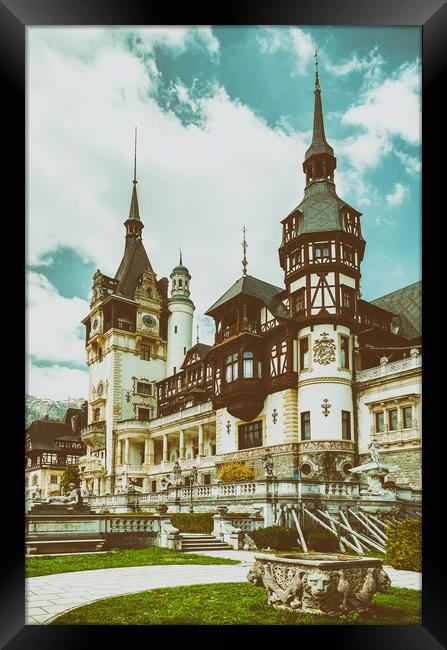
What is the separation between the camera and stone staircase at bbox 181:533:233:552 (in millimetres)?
12727

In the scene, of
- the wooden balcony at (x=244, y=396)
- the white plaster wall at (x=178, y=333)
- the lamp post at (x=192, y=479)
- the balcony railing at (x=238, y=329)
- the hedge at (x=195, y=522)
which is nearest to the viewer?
the hedge at (x=195, y=522)

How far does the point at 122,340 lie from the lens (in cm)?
1491

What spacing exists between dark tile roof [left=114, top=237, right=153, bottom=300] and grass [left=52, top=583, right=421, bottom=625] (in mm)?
6229

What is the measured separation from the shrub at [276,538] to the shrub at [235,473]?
2.63 metres

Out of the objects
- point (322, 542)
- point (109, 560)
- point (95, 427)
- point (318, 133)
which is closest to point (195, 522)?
point (109, 560)

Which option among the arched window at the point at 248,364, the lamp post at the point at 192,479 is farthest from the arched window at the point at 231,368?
the lamp post at the point at 192,479

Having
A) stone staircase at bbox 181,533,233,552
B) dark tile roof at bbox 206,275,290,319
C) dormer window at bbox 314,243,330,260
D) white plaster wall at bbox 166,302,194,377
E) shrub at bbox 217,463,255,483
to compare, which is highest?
dormer window at bbox 314,243,330,260

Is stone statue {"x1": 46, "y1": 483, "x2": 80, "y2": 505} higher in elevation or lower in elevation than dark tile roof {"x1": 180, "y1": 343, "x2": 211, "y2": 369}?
lower

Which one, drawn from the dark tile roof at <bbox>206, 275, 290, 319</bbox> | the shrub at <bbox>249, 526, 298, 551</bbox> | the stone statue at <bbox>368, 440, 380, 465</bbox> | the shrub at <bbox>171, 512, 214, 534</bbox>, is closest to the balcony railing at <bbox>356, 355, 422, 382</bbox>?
the stone statue at <bbox>368, 440, 380, 465</bbox>

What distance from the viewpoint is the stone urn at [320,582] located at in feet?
27.6

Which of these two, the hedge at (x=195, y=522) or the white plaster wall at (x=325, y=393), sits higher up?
the white plaster wall at (x=325, y=393)

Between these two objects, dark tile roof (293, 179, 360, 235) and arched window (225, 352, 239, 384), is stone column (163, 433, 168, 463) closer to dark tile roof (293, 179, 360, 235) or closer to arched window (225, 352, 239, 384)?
arched window (225, 352, 239, 384)

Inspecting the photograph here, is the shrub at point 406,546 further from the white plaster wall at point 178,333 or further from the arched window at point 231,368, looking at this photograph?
the arched window at point 231,368
